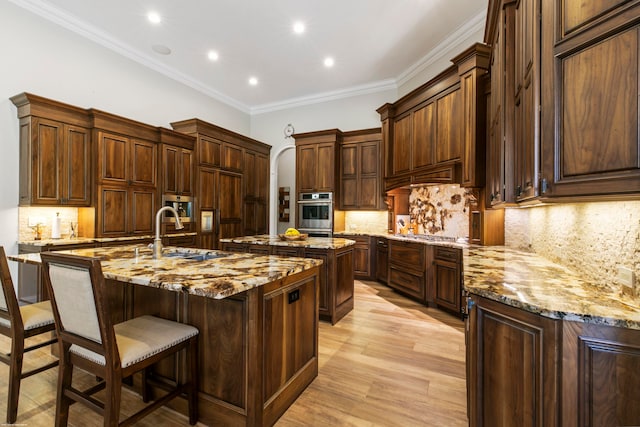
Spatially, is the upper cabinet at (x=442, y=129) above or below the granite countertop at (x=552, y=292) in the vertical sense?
above

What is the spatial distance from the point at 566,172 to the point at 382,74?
16.2 feet

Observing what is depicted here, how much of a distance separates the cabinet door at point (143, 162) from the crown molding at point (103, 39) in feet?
4.93

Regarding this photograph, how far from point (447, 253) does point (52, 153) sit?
16.8 feet

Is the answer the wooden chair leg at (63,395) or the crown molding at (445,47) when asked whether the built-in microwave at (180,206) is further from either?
the crown molding at (445,47)

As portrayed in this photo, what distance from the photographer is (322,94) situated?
6.43m

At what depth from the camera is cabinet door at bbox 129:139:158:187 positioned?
447cm

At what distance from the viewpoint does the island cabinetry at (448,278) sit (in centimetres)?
344

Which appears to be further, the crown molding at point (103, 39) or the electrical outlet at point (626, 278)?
the crown molding at point (103, 39)

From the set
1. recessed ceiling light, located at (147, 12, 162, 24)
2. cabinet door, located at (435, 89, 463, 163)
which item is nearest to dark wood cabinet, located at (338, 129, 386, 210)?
cabinet door, located at (435, 89, 463, 163)

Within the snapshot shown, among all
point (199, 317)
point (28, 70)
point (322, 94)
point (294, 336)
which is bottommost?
point (294, 336)

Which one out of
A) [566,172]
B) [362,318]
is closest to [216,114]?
[362,318]

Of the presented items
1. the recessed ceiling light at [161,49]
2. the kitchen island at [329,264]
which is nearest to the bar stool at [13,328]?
the kitchen island at [329,264]

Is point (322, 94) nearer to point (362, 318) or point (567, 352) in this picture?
point (362, 318)

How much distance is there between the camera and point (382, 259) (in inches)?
200
